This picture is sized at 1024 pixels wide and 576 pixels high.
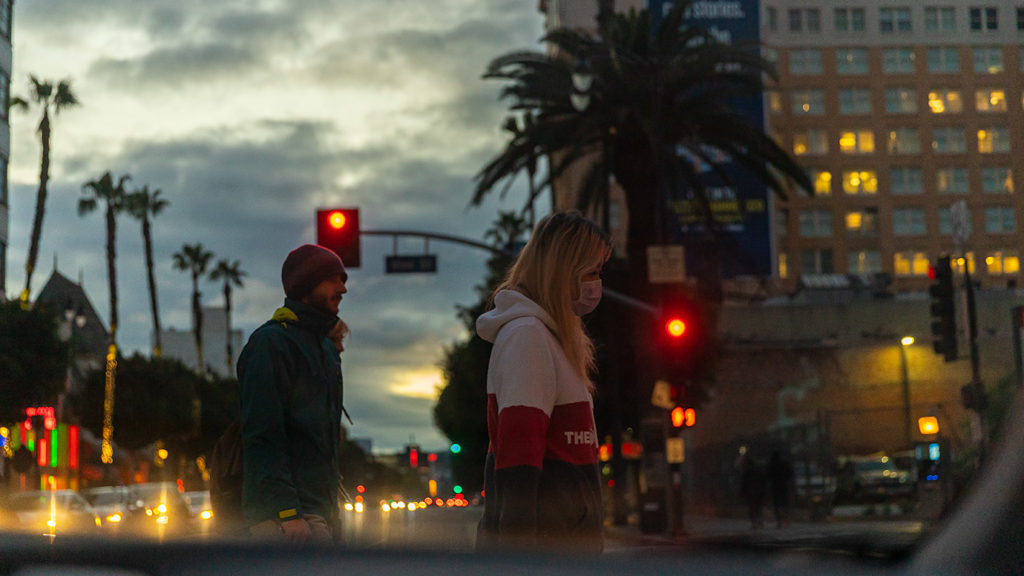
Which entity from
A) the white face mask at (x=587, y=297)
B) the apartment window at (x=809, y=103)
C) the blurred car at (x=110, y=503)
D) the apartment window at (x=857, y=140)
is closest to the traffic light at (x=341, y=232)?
the blurred car at (x=110, y=503)

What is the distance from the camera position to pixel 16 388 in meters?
40.4

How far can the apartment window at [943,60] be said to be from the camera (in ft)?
337

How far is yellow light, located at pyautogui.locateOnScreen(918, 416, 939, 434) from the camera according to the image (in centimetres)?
2412

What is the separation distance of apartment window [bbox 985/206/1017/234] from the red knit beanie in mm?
104944

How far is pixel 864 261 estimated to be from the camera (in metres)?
104

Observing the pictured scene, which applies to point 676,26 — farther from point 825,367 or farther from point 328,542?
point 825,367

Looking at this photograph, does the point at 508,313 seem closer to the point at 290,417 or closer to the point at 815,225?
the point at 290,417

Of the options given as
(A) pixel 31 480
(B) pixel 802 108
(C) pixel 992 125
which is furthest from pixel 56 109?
(C) pixel 992 125

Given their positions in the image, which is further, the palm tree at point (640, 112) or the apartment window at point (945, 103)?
the apartment window at point (945, 103)

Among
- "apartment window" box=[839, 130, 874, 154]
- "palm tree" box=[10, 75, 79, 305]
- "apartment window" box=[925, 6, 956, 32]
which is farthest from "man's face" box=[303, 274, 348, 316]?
"apartment window" box=[925, 6, 956, 32]

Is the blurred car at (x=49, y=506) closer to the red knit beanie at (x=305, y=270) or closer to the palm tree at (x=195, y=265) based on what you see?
the red knit beanie at (x=305, y=270)

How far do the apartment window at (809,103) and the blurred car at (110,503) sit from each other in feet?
275

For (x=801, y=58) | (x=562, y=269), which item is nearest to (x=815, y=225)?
(x=801, y=58)

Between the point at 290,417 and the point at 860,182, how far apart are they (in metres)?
105
